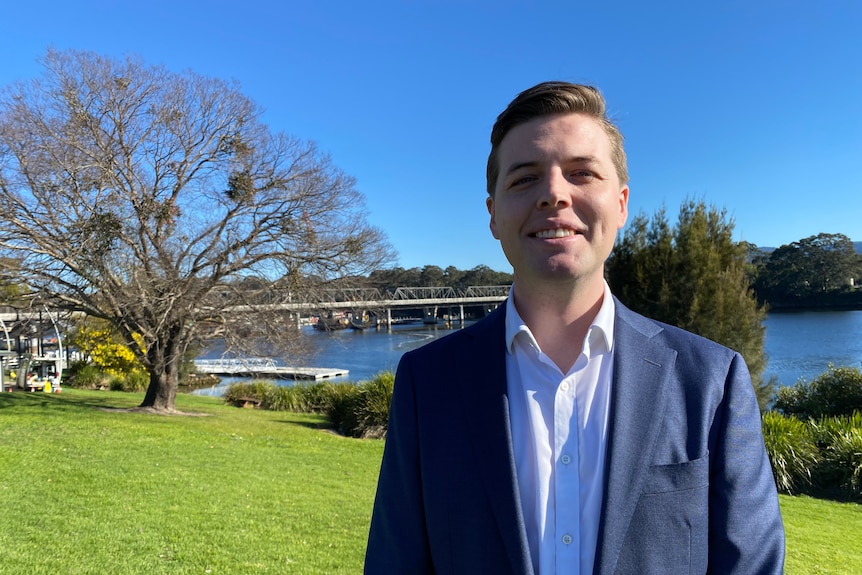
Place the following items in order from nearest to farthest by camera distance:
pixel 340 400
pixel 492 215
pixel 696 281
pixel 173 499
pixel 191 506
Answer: pixel 492 215, pixel 191 506, pixel 173 499, pixel 696 281, pixel 340 400

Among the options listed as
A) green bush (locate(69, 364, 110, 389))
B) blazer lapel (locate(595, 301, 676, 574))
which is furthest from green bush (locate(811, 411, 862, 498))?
green bush (locate(69, 364, 110, 389))

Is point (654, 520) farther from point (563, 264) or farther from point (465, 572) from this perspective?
point (563, 264)

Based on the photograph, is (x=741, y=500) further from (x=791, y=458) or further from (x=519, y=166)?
(x=791, y=458)

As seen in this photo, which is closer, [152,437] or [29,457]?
[29,457]

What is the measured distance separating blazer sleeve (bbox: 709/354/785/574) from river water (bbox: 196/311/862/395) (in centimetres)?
1281

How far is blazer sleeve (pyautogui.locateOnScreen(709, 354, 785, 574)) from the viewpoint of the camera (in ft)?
3.82

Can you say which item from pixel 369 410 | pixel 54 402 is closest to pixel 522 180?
pixel 369 410

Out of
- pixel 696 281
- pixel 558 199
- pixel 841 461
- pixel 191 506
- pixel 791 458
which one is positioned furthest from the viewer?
pixel 696 281

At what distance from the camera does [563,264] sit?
1273mm

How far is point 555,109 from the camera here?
134 cm

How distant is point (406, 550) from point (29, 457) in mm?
8455

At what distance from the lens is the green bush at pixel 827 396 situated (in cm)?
1426

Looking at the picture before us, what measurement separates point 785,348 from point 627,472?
31.9m

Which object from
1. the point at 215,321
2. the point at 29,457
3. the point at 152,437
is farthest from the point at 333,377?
the point at 29,457
